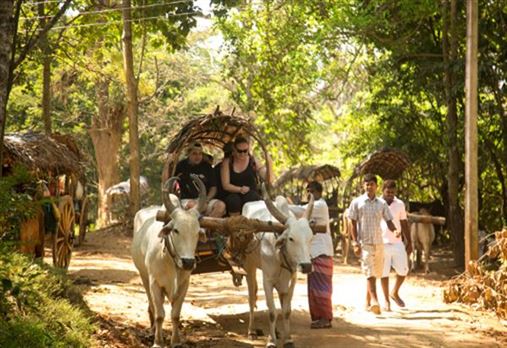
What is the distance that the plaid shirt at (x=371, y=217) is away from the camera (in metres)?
10.7

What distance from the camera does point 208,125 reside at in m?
10.4

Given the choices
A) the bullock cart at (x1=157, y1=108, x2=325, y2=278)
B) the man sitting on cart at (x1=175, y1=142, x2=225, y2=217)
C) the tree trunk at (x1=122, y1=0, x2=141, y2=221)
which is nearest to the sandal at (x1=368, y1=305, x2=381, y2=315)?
the bullock cart at (x1=157, y1=108, x2=325, y2=278)

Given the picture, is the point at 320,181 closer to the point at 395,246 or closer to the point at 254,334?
the point at 395,246

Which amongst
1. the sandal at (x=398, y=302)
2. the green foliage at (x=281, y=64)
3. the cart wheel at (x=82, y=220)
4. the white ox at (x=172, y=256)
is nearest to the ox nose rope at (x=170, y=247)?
the white ox at (x=172, y=256)

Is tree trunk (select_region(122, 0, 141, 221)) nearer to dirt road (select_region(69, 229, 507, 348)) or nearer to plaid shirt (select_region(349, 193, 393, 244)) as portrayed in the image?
dirt road (select_region(69, 229, 507, 348))

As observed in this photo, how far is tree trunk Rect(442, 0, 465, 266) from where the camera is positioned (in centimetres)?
1642

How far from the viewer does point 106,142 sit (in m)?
28.0

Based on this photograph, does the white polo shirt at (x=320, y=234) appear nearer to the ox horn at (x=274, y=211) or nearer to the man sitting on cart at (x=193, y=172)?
the ox horn at (x=274, y=211)

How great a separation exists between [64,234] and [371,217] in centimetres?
516

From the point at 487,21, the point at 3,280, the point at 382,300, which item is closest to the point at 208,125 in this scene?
the point at 382,300

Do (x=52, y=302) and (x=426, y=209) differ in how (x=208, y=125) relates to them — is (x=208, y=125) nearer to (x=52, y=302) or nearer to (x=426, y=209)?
(x=52, y=302)

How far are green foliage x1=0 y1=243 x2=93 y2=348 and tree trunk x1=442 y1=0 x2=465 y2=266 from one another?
969cm

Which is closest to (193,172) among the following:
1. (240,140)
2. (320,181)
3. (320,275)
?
(240,140)

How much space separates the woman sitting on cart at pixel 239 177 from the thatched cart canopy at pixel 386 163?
908cm
